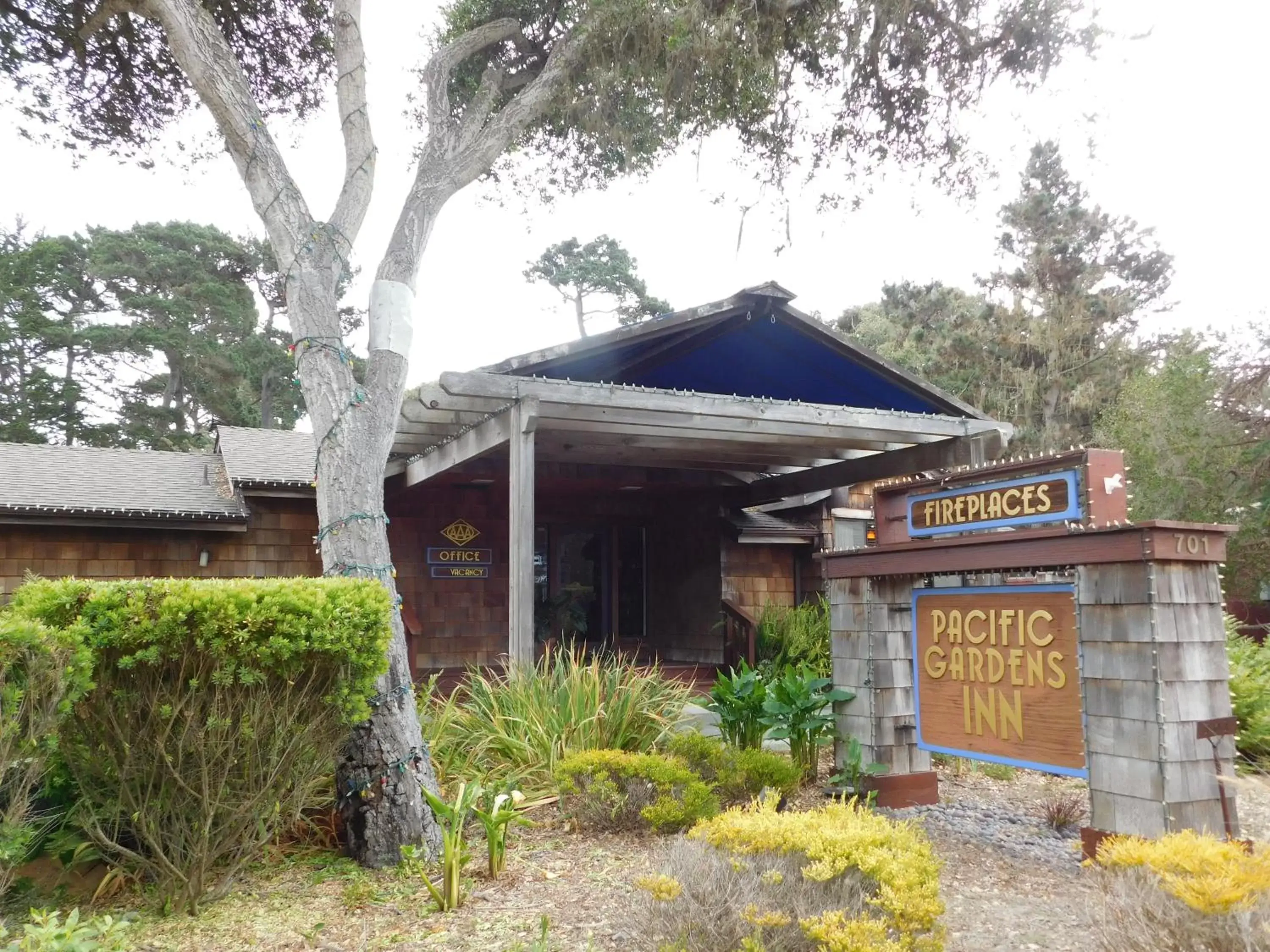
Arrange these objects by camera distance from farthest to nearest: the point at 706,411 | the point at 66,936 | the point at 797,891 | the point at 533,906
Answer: the point at 706,411 < the point at 533,906 < the point at 797,891 < the point at 66,936

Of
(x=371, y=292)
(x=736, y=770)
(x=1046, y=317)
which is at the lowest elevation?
(x=736, y=770)

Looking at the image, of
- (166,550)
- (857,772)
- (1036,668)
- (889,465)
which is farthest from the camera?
(166,550)

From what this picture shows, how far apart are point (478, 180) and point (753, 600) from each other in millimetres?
6300

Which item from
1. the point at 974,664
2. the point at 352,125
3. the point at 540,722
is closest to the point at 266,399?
the point at 352,125

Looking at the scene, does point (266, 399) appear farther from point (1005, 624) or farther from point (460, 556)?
point (1005, 624)

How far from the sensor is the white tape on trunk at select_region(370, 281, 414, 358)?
5723mm

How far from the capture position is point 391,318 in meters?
5.78

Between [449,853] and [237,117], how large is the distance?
4.80 metres

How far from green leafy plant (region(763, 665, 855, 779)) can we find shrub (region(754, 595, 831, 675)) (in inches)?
171

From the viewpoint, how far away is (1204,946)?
94.6 inches

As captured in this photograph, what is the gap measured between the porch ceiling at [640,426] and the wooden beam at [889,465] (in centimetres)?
8

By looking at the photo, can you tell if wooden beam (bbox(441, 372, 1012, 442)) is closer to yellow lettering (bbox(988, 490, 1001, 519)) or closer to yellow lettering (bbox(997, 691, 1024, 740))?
yellow lettering (bbox(988, 490, 1001, 519))

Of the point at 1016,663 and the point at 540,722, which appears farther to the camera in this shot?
the point at 540,722

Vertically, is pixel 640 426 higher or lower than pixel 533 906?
higher
